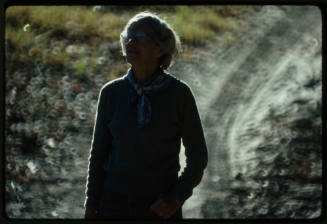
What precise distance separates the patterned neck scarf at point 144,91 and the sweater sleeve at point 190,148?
10 cm

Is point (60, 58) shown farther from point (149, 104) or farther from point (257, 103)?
point (149, 104)

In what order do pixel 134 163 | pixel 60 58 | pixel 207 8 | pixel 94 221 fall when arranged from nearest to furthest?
pixel 134 163
pixel 94 221
pixel 60 58
pixel 207 8

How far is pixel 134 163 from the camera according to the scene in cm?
180

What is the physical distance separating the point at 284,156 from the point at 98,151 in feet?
5.86

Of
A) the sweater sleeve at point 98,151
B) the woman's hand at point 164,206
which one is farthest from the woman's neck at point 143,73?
the woman's hand at point 164,206

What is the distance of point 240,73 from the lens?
14.9 ft

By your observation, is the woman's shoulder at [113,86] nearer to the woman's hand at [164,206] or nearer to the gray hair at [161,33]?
the gray hair at [161,33]

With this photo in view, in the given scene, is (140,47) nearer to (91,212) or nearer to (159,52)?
(159,52)

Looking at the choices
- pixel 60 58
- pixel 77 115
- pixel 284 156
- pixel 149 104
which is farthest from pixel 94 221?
pixel 60 58

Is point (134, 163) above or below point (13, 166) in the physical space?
above

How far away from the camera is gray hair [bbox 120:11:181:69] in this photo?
179cm

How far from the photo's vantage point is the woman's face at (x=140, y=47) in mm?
1794

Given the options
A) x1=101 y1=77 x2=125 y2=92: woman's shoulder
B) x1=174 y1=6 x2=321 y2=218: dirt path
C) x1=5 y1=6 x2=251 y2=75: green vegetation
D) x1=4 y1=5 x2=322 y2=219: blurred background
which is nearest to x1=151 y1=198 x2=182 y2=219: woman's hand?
x1=101 y1=77 x2=125 y2=92: woman's shoulder

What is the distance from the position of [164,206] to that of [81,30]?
3.11 m
